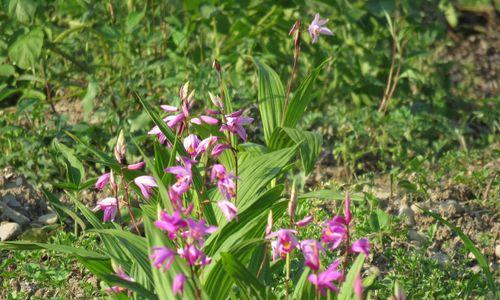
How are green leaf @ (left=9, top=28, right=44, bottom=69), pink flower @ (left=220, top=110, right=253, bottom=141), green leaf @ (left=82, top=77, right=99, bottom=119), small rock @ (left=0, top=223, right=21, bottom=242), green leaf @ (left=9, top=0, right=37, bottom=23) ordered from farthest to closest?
green leaf @ (left=82, top=77, right=99, bottom=119) < green leaf @ (left=9, top=28, right=44, bottom=69) < green leaf @ (left=9, top=0, right=37, bottom=23) < small rock @ (left=0, top=223, right=21, bottom=242) < pink flower @ (left=220, top=110, right=253, bottom=141)

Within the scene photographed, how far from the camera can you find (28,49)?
4.48m

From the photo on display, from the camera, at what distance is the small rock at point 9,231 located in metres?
3.79

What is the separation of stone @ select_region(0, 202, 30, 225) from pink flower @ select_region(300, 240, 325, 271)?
6.26 feet

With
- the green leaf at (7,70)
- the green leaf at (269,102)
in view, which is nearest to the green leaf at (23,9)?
the green leaf at (7,70)

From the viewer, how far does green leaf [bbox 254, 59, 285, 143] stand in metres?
3.67

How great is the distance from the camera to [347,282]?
2.54 meters

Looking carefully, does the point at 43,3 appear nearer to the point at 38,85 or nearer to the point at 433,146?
the point at 38,85

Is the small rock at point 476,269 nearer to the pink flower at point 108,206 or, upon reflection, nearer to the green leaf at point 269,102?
the green leaf at point 269,102

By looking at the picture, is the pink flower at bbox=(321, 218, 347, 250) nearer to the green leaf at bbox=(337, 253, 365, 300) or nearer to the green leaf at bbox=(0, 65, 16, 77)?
the green leaf at bbox=(337, 253, 365, 300)

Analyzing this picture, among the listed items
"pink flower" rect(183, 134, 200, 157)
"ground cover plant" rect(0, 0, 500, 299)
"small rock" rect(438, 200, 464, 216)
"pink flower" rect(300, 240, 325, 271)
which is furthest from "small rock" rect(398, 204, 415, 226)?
"pink flower" rect(300, 240, 325, 271)

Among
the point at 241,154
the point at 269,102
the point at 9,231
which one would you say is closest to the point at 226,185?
the point at 241,154

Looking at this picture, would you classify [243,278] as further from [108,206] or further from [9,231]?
[9,231]

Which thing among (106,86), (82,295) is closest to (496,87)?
(106,86)

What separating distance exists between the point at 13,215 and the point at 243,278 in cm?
180
